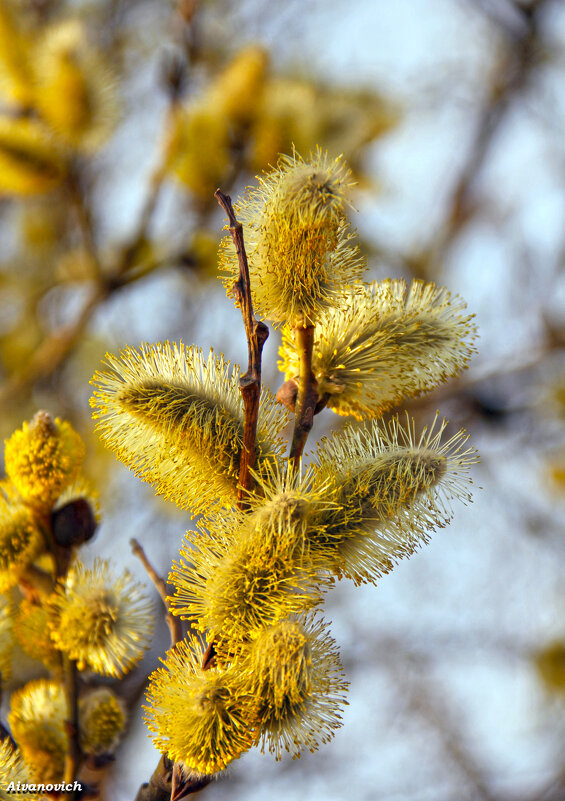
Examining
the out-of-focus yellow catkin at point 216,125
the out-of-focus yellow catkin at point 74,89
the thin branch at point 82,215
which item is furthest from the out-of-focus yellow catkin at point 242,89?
the thin branch at point 82,215

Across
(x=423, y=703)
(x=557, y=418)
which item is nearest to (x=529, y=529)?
(x=557, y=418)

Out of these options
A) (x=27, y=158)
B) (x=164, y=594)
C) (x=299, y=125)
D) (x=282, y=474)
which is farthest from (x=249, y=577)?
(x=299, y=125)

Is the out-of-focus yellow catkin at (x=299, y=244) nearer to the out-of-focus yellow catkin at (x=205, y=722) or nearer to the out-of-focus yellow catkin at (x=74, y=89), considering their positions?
the out-of-focus yellow catkin at (x=205, y=722)

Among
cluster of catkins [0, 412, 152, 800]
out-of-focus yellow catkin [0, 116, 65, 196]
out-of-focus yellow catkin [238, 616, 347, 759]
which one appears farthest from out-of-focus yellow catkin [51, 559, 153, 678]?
out-of-focus yellow catkin [0, 116, 65, 196]

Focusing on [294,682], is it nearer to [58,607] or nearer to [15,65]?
[58,607]

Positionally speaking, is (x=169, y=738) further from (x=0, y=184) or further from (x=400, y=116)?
(x=400, y=116)
